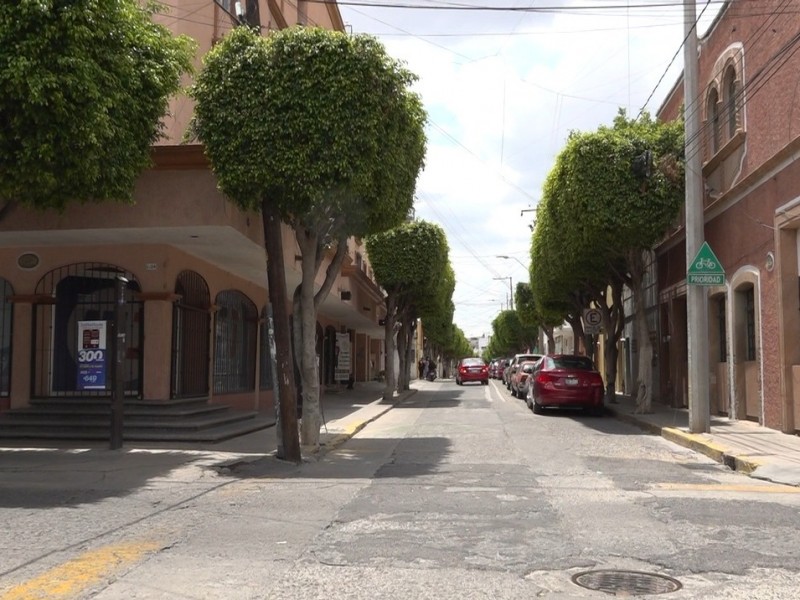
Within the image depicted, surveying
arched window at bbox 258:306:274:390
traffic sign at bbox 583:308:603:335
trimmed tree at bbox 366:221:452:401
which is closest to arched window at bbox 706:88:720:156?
traffic sign at bbox 583:308:603:335

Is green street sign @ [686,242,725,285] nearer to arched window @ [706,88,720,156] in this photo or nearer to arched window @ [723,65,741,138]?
arched window @ [723,65,741,138]

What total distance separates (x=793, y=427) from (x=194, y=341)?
1140 centimetres

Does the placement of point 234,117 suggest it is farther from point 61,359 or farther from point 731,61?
point 731,61

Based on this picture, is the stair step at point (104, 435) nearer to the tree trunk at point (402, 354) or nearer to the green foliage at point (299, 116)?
the green foliage at point (299, 116)

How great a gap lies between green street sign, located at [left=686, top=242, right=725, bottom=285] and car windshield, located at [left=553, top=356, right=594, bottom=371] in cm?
761

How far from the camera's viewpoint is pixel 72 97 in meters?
9.21

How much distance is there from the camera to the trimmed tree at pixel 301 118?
11.4 metres

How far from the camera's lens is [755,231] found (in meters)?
15.8

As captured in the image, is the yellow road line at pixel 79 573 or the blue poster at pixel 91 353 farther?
the blue poster at pixel 91 353

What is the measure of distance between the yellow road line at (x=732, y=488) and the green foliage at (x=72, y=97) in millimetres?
7838

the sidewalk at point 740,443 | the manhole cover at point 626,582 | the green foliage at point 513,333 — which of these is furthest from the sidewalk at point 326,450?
the green foliage at point 513,333

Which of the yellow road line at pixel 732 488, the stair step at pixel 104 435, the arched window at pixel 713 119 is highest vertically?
the arched window at pixel 713 119

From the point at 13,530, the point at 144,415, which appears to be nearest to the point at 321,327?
the point at 144,415

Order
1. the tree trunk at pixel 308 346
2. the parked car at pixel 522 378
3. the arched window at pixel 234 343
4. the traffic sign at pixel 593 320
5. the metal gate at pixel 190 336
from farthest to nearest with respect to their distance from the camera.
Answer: the parked car at pixel 522 378
the traffic sign at pixel 593 320
the arched window at pixel 234 343
the metal gate at pixel 190 336
the tree trunk at pixel 308 346
